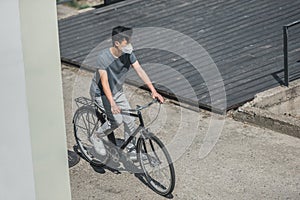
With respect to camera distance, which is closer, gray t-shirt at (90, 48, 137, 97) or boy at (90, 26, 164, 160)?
boy at (90, 26, 164, 160)

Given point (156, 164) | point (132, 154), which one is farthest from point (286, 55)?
point (156, 164)

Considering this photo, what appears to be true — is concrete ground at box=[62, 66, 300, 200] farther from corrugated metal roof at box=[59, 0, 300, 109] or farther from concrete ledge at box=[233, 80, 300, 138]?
corrugated metal roof at box=[59, 0, 300, 109]

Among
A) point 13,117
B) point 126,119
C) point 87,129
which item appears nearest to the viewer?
point 13,117

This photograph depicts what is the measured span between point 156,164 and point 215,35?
4833mm

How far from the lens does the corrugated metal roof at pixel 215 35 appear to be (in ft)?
37.0

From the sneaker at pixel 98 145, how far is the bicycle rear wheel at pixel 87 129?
0.06 metres

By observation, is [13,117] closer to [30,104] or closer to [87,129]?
[30,104]

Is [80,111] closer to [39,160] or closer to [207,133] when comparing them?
[207,133]

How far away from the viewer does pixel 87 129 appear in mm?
9312

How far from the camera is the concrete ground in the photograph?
8703 millimetres

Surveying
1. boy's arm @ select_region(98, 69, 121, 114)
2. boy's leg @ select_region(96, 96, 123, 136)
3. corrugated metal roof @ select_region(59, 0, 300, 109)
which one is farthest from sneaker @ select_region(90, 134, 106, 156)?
corrugated metal roof @ select_region(59, 0, 300, 109)

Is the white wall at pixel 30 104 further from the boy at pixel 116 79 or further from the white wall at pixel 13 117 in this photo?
the boy at pixel 116 79

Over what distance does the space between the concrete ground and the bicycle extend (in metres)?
0.13

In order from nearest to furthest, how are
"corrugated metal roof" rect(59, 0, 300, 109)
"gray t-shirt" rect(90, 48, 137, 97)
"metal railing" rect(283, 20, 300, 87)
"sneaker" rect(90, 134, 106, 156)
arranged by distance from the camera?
"gray t-shirt" rect(90, 48, 137, 97), "sneaker" rect(90, 134, 106, 156), "metal railing" rect(283, 20, 300, 87), "corrugated metal roof" rect(59, 0, 300, 109)
